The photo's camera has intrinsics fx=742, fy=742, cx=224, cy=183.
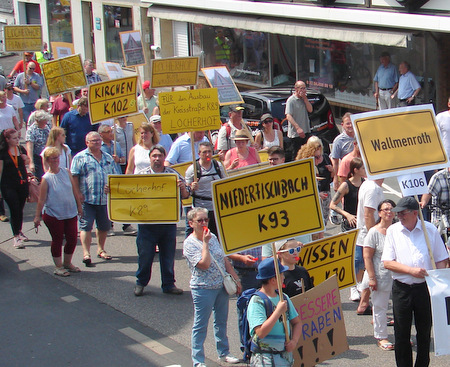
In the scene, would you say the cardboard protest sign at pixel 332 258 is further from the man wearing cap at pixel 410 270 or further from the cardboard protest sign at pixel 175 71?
the cardboard protest sign at pixel 175 71

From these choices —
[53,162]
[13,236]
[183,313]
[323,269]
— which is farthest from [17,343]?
[13,236]

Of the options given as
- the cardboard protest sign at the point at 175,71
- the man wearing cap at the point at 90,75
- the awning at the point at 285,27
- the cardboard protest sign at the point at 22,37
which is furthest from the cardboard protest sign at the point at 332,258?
the cardboard protest sign at the point at 22,37

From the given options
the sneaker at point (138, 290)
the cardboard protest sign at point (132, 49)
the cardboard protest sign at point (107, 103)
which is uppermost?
the cardboard protest sign at point (132, 49)

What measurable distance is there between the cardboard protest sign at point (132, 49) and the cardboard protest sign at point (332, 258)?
8.41m

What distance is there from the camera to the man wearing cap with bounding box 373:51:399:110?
56.1 ft

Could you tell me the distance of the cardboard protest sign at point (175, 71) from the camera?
11.8 meters

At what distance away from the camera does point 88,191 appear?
30.7 ft

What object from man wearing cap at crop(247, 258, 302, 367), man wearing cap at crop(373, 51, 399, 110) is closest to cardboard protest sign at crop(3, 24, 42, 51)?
man wearing cap at crop(373, 51, 399, 110)

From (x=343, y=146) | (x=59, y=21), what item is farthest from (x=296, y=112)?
(x=59, y=21)

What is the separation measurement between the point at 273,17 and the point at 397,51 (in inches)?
152

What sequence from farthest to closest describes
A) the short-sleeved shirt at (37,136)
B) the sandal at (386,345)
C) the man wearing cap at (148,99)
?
the man wearing cap at (148,99) → the short-sleeved shirt at (37,136) → the sandal at (386,345)

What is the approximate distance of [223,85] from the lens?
12422 mm

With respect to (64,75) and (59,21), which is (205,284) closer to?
(64,75)

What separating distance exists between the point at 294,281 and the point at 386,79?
38.7 feet
